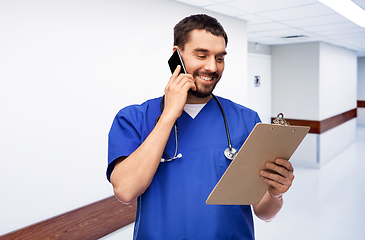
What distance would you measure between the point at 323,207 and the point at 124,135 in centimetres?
403

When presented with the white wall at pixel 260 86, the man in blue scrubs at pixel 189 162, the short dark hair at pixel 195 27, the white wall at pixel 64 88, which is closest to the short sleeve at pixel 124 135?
the man in blue scrubs at pixel 189 162

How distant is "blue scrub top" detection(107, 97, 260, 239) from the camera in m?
1.19

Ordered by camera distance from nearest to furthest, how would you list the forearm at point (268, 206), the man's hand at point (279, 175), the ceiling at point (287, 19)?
1. the man's hand at point (279, 175)
2. the forearm at point (268, 206)
3. the ceiling at point (287, 19)

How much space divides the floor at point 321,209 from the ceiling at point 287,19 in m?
2.58

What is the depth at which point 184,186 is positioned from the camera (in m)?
1.20

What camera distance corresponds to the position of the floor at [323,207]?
3.57 metres

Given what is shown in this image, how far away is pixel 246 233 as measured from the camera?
4.11ft

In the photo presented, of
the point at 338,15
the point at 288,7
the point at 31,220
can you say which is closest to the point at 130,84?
the point at 31,220

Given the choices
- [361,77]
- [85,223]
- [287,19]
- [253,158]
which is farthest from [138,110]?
[361,77]

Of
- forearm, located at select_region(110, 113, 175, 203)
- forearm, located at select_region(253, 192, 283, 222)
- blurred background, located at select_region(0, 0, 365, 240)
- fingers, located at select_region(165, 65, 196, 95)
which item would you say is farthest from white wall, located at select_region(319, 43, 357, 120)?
forearm, located at select_region(110, 113, 175, 203)

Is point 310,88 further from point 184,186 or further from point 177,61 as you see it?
point 184,186

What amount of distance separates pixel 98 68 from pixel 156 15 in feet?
2.78

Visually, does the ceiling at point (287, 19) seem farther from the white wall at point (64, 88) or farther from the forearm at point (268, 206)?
the forearm at point (268, 206)

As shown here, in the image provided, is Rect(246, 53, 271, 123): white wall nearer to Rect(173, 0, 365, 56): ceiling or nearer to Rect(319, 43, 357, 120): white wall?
Rect(173, 0, 365, 56): ceiling
